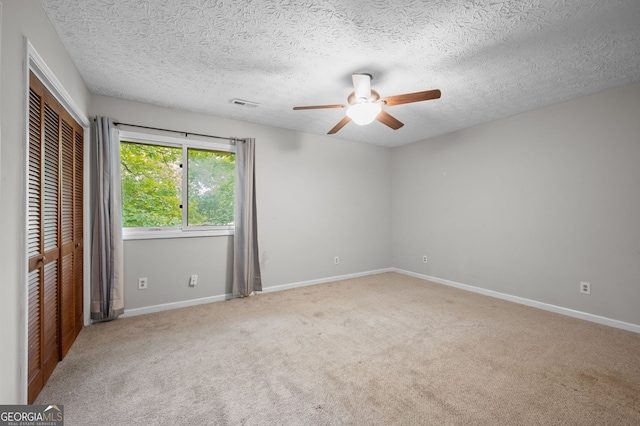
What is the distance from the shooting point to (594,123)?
2912 millimetres

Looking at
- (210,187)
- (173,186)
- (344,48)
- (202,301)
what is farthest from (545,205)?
(173,186)

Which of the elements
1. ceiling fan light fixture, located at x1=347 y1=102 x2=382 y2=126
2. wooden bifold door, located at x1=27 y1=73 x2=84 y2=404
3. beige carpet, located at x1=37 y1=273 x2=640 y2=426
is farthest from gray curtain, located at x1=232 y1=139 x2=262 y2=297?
ceiling fan light fixture, located at x1=347 y1=102 x2=382 y2=126

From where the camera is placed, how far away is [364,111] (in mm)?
2398

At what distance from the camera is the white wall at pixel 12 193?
1251 mm

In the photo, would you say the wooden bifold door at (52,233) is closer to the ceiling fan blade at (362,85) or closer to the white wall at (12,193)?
the white wall at (12,193)

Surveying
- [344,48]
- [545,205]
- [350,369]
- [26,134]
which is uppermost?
[344,48]

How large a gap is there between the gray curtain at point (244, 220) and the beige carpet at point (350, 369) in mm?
499

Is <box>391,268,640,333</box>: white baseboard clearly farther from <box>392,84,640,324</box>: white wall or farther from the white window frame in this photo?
the white window frame

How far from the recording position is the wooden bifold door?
1636 mm

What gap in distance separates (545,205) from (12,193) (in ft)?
15.0

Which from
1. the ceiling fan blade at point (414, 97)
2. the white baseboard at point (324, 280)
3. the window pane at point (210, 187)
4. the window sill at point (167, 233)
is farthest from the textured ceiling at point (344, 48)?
the white baseboard at point (324, 280)

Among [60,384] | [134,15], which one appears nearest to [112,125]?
[134,15]

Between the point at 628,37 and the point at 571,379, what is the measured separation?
7.85 ft

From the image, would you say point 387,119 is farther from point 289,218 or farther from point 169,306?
point 169,306
